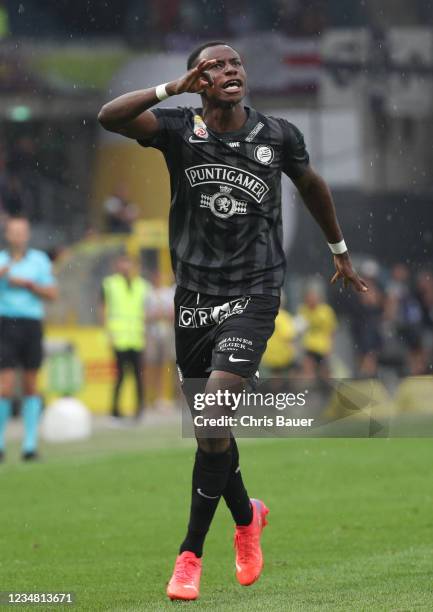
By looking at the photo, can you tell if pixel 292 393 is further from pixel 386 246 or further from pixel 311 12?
pixel 311 12

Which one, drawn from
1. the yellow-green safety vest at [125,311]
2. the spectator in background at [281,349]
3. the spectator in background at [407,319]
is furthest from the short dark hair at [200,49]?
the spectator in background at [407,319]

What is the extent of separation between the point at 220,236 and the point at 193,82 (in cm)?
83

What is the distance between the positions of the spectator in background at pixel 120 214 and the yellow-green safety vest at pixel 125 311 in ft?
21.7

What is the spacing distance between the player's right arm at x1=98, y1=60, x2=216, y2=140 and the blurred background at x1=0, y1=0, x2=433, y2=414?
471 inches

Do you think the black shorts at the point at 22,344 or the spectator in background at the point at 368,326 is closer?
the black shorts at the point at 22,344

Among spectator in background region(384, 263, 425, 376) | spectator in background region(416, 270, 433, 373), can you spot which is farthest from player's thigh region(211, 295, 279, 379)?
spectator in background region(416, 270, 433, 373)

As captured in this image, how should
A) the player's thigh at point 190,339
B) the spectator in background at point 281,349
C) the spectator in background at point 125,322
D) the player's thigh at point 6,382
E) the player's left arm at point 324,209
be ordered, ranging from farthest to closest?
the spectator in background at point 281,349 → the spectator in background at point 125,322 → the player's thigh at point 6,382 → the player's left arm at point 324,209 → the player's thigh at point 190,339

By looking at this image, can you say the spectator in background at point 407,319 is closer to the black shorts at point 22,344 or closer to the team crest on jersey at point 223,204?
the black shorts at point 22,344

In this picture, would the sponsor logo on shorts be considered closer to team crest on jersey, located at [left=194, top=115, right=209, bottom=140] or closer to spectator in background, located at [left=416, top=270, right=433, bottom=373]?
team crest on jersey, located at [left=194, top=115, right=209, bottom=140]

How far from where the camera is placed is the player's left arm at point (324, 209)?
674 cm

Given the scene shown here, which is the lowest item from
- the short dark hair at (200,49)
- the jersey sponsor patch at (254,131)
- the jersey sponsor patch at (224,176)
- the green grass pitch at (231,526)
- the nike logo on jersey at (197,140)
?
the green grass pitch at (231,526)

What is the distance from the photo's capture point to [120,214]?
83.9ft

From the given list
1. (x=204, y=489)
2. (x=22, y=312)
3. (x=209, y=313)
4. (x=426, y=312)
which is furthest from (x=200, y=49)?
(x=426, y=312)

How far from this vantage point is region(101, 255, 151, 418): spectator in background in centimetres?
1775
